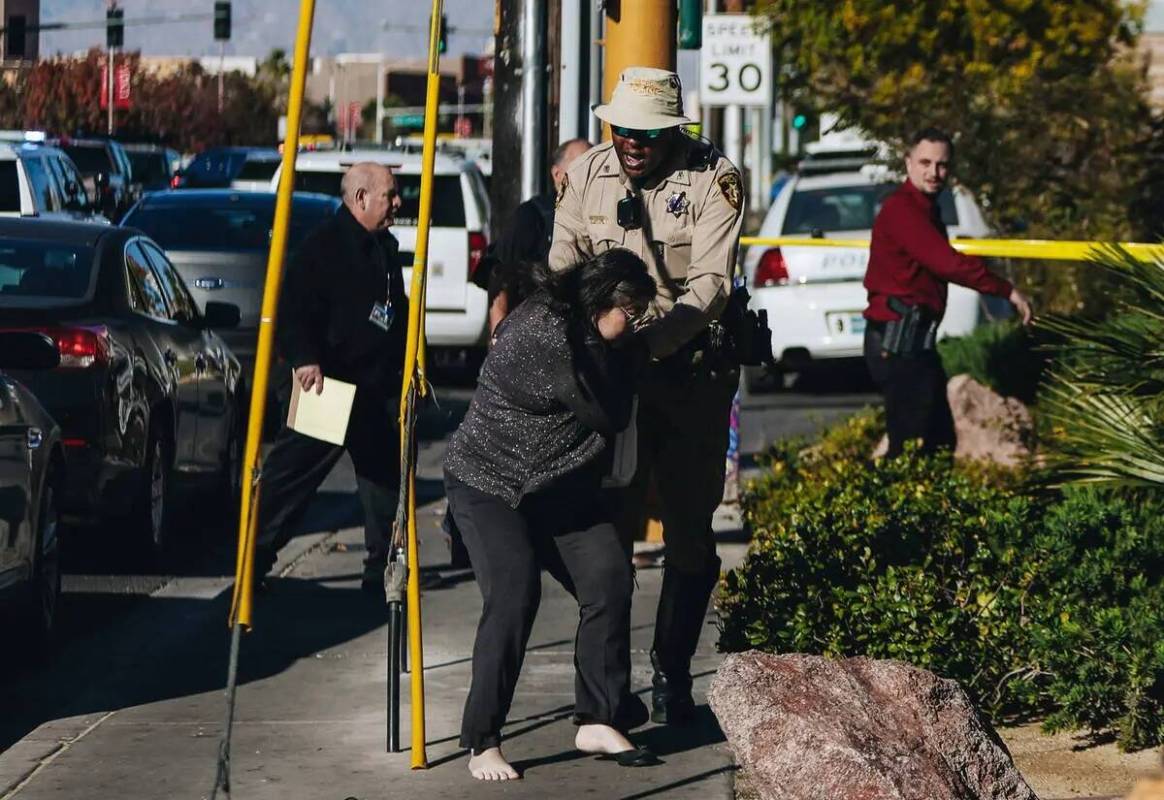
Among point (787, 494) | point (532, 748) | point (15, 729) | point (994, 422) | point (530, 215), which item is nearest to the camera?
point (532, 748)

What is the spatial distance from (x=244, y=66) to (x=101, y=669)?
120 m

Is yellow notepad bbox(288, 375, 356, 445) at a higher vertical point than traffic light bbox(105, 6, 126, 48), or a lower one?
lower

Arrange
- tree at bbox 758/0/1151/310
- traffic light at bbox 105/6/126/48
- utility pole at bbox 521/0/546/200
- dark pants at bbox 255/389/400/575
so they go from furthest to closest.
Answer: tree at bbox 758/0/1151/310 < utility pole at bbox 521/0/546/200 < dark pants at bbox 255/389/400/575 < traffic light at bbox 105/6/126/48

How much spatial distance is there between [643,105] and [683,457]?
3.33 feet

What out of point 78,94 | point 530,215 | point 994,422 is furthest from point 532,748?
point 78,94

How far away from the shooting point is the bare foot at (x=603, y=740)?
6.20m

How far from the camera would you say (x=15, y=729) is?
6.97 m

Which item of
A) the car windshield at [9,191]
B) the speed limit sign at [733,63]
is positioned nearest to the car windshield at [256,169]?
the car windshield at [9,191]

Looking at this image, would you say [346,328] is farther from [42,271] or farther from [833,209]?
[833,209]

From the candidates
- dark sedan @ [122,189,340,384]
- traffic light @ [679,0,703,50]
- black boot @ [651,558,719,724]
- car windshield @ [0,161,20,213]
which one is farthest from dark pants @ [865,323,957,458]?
car windshield @ [0,161,20,213]

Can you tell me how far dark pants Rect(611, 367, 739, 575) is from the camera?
A: 6426mm

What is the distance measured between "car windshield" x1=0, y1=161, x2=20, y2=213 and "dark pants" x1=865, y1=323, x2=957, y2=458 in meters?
10.7

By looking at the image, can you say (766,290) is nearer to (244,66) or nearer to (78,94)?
(78,94)

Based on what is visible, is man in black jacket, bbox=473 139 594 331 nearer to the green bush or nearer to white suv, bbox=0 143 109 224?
the green bush
